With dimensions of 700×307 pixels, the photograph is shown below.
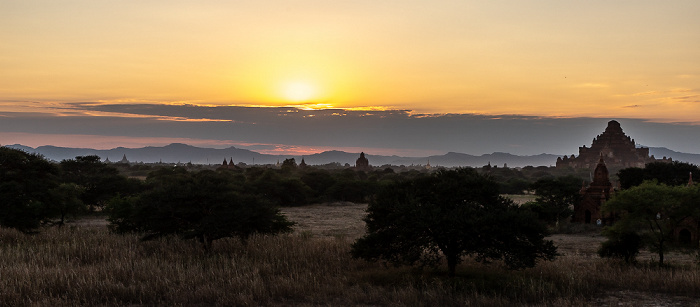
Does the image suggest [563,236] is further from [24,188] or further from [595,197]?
[24,188]

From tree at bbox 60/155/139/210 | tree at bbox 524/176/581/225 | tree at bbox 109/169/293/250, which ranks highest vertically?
tree at bbox 109/169/293/250

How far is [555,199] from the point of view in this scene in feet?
148

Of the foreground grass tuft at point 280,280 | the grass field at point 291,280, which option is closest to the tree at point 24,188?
the grass field at point 291,280

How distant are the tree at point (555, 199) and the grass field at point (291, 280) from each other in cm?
1993

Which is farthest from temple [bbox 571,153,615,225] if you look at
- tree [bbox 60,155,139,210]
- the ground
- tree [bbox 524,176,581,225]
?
tree [bbox 60,155,139,210]

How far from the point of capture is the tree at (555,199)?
43091mm

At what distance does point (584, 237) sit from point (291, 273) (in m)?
27.2

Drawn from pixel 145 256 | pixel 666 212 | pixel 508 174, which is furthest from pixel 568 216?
pixel 508 174

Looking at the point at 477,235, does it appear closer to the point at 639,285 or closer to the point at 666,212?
the point at 639,285

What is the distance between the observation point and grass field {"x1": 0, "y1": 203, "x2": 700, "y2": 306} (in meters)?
15.8

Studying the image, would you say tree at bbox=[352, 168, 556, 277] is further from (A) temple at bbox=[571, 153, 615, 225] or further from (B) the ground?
(A) temple at bbox=[571, 153, 615, 225]

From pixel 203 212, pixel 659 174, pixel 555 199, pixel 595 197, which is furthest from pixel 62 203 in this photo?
pixel 659 174

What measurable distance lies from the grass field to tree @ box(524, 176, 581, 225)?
65.4 feet

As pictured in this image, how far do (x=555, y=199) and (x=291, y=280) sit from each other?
3417 cm
